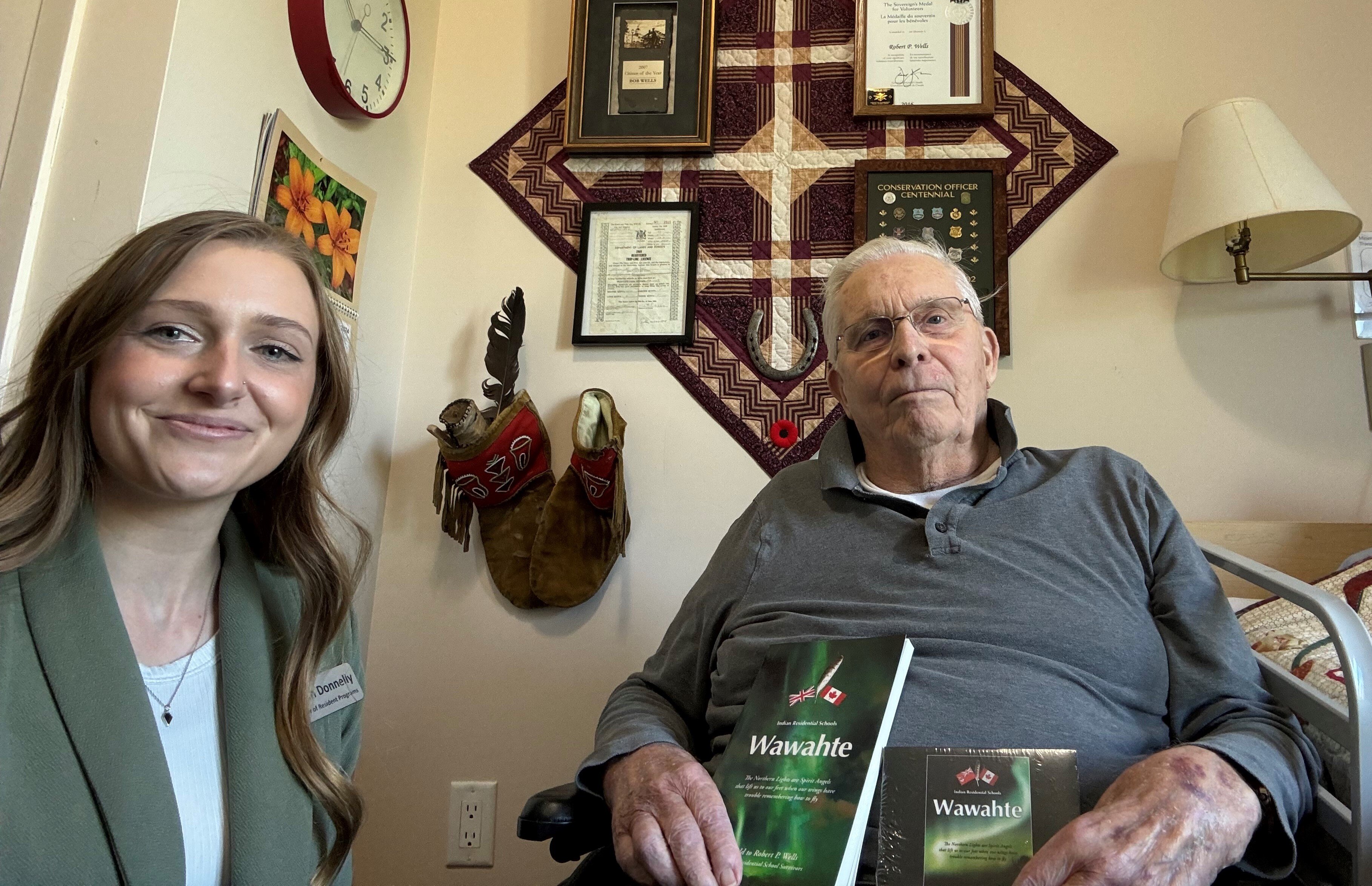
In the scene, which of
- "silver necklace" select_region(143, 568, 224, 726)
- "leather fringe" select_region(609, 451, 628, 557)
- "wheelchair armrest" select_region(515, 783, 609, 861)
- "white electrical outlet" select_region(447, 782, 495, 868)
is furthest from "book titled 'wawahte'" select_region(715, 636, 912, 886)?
"white electrical outlet" select_region(447, 782, 495, 868)

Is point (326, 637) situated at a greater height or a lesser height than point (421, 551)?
lesser

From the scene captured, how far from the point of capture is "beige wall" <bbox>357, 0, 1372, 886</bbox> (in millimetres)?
1828

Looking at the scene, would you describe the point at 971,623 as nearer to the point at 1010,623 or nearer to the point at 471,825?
the point at 1010,623

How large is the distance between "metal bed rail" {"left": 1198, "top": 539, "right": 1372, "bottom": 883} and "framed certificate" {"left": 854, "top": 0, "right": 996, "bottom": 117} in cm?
129

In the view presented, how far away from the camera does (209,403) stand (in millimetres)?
896

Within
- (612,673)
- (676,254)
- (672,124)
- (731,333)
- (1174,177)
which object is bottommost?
(612,673)

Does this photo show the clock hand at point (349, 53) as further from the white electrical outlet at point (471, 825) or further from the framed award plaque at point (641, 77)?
the white electrical outlet at point (471, 825)

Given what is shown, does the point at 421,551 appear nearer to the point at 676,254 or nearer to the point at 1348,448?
the point at 676,254

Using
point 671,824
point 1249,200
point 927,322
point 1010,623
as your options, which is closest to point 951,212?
point 1249,200

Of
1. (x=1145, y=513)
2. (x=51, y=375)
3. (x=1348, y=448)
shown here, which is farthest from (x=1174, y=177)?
(x=51, y=375)

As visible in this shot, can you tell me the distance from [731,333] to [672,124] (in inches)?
19.8

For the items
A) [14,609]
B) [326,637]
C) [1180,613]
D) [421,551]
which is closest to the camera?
[14,609]

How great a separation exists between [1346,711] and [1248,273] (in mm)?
1010

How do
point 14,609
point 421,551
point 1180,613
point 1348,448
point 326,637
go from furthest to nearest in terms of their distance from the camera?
point 421,551, point 1348,448, point 1180,613, point 326,637, point 14,609
